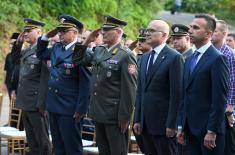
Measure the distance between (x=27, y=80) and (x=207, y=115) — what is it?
11.2 ft

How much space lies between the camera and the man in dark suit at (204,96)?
5617 mm

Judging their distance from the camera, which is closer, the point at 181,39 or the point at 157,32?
the point at 157,32

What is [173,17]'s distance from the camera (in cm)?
3173

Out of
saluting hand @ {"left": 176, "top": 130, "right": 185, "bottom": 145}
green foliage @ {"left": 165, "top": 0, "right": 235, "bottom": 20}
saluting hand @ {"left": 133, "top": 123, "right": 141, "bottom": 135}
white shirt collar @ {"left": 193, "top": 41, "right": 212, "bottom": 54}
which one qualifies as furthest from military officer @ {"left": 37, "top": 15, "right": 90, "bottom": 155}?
green foliage @ {"left": 165, "top": 0, "right": 235, "bottom": 20}

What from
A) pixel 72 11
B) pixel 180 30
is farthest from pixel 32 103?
A: pixel 72 11

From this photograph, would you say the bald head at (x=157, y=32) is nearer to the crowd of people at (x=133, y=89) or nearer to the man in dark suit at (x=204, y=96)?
the crowd of people at (x=133, y=89)

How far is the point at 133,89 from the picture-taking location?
7.02 metres

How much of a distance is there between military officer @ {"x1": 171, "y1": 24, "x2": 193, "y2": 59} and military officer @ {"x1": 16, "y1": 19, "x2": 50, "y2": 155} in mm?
1894

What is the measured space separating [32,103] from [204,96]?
326 centimetres

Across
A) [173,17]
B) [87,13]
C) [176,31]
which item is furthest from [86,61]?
[173,17]

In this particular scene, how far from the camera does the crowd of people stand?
18.9 feet

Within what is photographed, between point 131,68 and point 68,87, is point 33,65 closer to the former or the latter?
point 68,87

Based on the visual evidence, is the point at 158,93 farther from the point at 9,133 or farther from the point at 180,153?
the point at 9,133

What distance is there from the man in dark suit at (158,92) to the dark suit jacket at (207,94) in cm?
55
